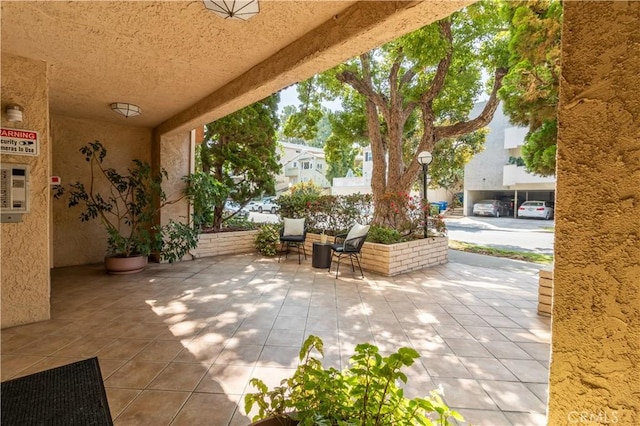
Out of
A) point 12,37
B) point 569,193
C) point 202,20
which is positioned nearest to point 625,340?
point 569,193

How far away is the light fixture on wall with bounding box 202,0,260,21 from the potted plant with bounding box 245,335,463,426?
6.57ft

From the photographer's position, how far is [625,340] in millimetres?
739

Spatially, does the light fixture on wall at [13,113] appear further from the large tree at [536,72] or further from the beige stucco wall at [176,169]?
the large tree at [536,72]

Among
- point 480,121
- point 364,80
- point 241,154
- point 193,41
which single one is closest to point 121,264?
point 241,154

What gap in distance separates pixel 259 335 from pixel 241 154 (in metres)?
4.96

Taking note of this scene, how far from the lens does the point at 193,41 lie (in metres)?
2.55

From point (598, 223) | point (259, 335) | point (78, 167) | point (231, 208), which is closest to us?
point (598, 223)

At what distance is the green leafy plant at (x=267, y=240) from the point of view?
6305 millimetres

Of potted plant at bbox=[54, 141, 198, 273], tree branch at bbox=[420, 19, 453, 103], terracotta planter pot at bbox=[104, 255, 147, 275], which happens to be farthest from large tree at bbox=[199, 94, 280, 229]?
tree branch at bbox=[420, 19, 453, 103]

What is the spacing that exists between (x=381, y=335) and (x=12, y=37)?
408cm

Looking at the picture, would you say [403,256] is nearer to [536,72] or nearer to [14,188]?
[536,72]

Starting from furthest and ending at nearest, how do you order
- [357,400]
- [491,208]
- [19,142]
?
[491,208], [19,142], [357,400]

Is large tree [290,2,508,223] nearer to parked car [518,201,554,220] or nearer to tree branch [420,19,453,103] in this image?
tree branch [420,19,453,103]

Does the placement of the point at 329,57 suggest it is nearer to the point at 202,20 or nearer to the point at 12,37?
the point at 202,20
